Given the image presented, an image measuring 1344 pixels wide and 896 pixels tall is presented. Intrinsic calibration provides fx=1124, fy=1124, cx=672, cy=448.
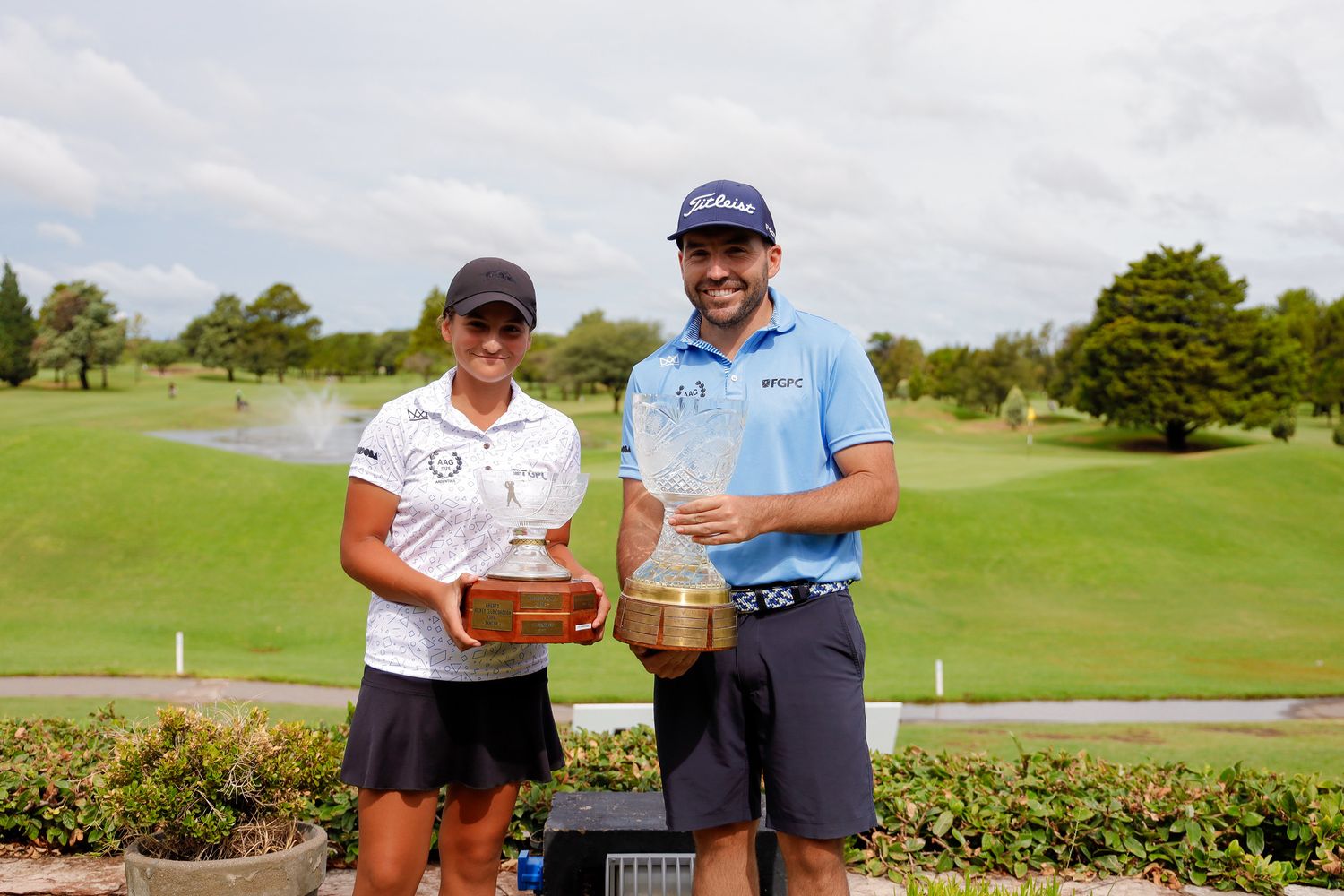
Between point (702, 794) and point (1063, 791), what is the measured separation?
9.10 ft

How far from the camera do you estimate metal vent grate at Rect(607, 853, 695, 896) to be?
12.7 feet

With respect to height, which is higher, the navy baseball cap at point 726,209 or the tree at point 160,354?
the tree at point 160,354

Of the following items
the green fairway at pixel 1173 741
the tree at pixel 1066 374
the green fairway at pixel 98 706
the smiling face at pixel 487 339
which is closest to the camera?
the smiling face at pixel 487 339

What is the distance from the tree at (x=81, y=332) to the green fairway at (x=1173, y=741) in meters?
68.5

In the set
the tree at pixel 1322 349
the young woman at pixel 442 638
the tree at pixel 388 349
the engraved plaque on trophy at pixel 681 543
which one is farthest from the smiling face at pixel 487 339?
the tree at pixel 388 349

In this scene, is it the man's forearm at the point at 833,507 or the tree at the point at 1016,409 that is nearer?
the man's forearm at the point at 833,507

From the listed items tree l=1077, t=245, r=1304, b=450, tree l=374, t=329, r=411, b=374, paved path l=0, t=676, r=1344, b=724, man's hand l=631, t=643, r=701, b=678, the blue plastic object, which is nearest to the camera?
man's hand l=631, t=643, r=701, b=678

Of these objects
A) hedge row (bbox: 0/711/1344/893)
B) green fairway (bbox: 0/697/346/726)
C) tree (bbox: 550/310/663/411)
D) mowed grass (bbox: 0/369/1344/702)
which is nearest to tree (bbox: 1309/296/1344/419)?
tree (bbox: 550/310/663/411)

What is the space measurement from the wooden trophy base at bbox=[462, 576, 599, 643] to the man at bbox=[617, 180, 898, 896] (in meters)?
0.27

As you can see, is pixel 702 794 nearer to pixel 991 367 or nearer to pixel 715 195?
pixel 715 195

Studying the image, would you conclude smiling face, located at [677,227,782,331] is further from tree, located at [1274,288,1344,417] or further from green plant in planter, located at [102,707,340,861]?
tree, located at [1274,288,1344,417]

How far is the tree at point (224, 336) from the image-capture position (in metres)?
89.2

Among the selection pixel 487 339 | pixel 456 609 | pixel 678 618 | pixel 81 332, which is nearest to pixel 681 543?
pixel 678 618

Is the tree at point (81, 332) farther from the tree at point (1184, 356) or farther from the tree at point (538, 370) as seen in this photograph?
the tree at point (1184, 356)
